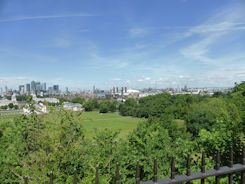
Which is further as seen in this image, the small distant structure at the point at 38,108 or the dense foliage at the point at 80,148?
the small distant structure at the point at 38,108

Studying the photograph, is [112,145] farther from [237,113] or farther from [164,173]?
[237,113]

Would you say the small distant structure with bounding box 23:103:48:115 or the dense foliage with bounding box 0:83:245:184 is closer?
the dense foliage with bounding box 0:83:245:184

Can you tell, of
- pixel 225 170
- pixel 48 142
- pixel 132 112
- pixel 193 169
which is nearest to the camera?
pixel 225 170

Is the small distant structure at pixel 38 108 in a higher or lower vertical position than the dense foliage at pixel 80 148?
higher

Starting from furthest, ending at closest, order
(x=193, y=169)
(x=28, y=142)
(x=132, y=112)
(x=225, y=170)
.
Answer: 1. (x=132, y=112)
2. (x=193, y=169)
3. (x=28, y=142)
4. (x=225, y=170)

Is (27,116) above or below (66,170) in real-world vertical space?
above

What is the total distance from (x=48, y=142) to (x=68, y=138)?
87 centimetres

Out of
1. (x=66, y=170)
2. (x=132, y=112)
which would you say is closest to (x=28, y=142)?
(x=66, y=170)

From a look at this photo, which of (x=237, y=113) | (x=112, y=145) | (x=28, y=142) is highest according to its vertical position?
(x=237, y=113)

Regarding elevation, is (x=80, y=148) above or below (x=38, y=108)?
below

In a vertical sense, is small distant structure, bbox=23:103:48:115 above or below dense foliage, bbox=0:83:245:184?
above

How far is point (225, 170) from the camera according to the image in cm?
211

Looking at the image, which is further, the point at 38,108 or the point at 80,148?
the point at 38,108

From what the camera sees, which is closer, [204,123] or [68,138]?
[68,138]
